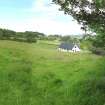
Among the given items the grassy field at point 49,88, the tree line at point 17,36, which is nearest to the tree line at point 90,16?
the grassy field at point 49,88

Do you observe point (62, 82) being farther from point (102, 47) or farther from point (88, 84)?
point (102, 47)

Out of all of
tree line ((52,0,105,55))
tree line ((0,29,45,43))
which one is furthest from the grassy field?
tree line ((0,29,45,43))

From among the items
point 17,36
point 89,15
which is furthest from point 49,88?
point 17,36

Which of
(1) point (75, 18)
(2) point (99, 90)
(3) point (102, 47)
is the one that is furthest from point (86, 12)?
(2) point (99, 90)

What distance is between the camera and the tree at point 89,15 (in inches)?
535

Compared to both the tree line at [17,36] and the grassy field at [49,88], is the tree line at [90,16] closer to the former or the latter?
the grassy field at [49,88]

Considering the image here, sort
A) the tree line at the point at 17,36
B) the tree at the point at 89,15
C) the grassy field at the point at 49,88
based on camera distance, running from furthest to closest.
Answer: the tree line at the point at 17,36
the grassy field at the point at 49,88
the tree at the point at 89,15

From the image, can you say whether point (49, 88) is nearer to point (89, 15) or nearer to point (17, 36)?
point (89, 15)

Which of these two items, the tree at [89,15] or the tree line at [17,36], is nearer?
the tree at [89,15]

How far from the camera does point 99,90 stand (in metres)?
18.1

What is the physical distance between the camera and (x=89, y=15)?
14305mm

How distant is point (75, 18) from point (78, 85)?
6971 mm

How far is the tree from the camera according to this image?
535 inches

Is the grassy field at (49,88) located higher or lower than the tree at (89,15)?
lower
